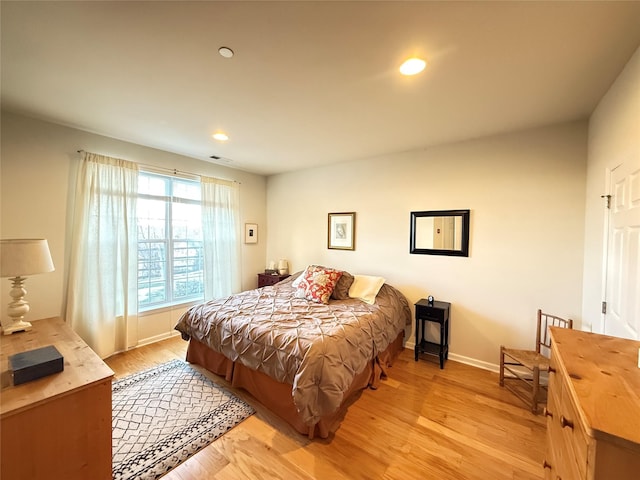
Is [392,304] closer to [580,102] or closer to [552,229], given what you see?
[552,229]

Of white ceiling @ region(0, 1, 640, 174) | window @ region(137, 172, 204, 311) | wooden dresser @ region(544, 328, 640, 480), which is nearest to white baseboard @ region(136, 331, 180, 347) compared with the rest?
window @ region(137, 172, 204, 311)

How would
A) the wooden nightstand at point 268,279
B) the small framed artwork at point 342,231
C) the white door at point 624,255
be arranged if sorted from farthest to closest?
the wooden nightstand at point 268,279
the small framed artwork at point 342,231
the white door at point 624,255

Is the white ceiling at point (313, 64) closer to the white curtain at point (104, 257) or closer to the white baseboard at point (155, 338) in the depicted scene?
the white curtain at point (104, 257)

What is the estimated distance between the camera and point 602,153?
6.28 ft

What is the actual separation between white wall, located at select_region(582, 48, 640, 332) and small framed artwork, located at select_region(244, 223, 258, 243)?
4.23m

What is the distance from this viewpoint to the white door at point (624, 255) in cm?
137

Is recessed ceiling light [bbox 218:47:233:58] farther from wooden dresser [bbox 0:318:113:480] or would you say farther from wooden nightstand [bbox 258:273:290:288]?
wooden nightstand [bbox 258:273:290:288]

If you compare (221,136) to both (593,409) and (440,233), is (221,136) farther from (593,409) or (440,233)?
(593,409)

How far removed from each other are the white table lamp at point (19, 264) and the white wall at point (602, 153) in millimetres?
3660

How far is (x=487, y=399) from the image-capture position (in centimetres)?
226

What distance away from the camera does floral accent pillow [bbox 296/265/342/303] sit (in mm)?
2997

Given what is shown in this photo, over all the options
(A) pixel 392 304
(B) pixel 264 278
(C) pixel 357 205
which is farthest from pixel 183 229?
(A) pixel 392 304

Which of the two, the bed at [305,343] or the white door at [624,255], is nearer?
the white door at [624,255]

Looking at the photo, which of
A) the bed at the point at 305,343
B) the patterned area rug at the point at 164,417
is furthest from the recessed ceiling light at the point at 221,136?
the patterned area rug at the point at 164,417
